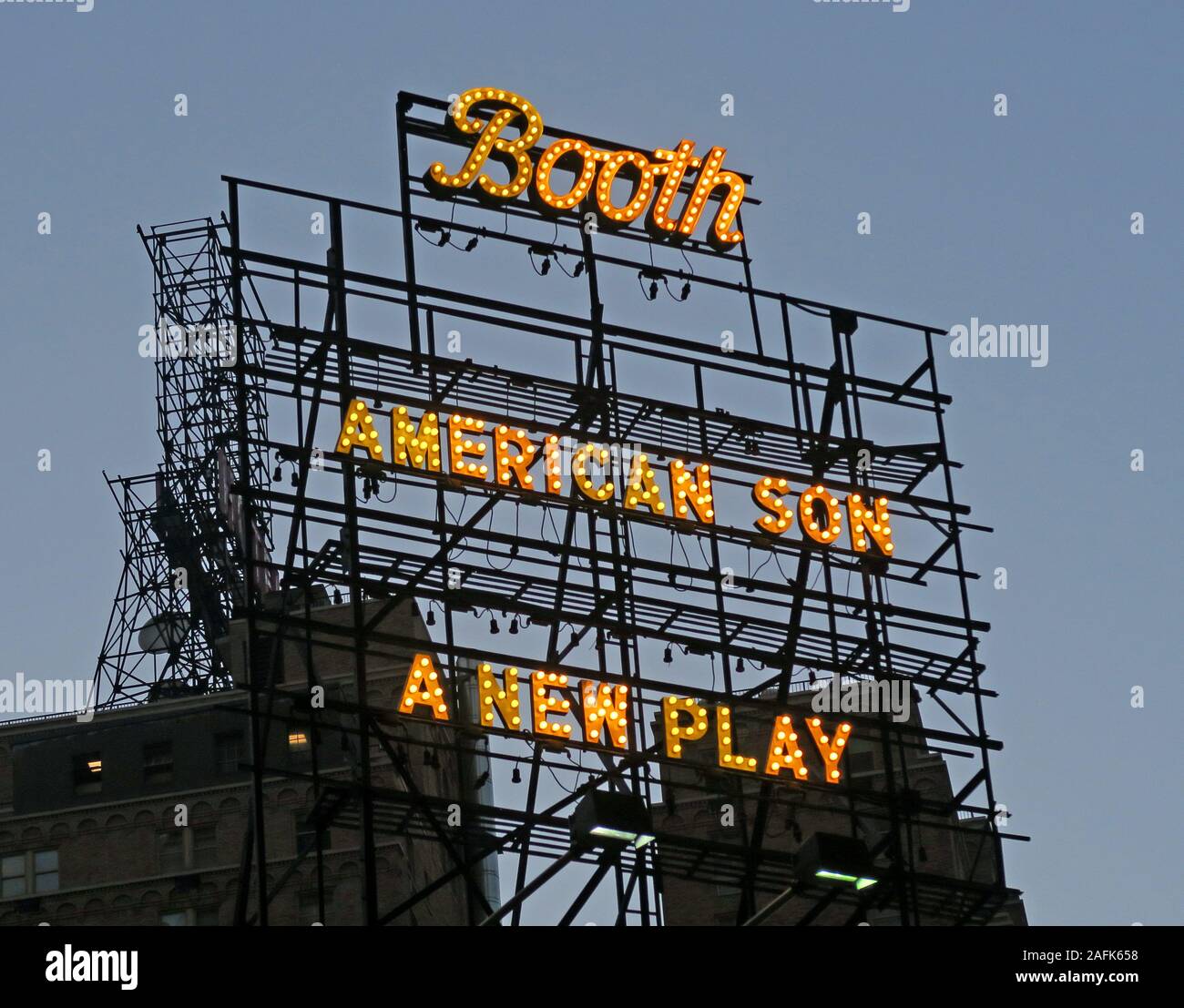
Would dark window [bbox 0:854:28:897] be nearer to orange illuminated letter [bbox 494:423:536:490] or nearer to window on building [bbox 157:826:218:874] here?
window on building [bbox 157:826:218:874]

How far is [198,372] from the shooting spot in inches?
2832

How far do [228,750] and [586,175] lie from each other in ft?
111

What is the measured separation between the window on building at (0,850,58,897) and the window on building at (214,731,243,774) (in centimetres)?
591

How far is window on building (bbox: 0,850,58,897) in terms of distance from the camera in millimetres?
66875

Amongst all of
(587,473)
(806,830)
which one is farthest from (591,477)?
→ (806,830)

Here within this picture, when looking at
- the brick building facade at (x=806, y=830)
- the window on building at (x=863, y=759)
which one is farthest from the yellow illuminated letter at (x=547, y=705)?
the window on building at (x=863, y=759)

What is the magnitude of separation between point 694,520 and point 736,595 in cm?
208

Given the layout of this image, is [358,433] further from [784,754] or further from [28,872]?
[28,872]

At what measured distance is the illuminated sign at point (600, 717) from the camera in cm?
3338

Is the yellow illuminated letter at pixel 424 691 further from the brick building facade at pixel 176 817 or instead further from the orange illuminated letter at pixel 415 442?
the brick building facade at pixel 176 817
